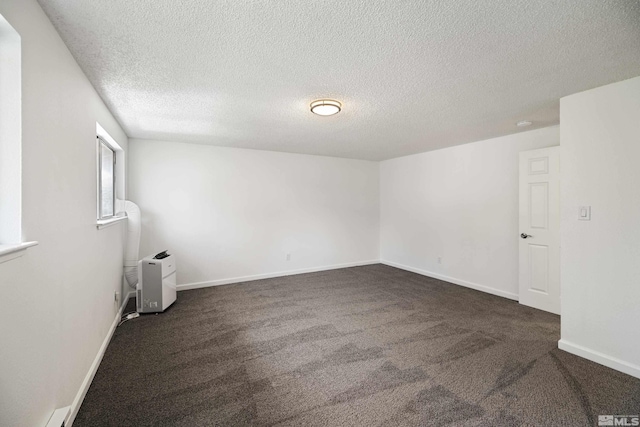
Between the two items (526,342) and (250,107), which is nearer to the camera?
(526,342)

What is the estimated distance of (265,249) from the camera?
16.5 feet

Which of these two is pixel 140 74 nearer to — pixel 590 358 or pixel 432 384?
pixel 432 384

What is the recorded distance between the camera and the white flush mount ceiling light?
2582 mm

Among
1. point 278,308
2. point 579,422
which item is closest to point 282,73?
point 278,308

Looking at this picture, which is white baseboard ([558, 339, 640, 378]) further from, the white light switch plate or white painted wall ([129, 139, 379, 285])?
white painted wall ([129, 139, 379, 285])

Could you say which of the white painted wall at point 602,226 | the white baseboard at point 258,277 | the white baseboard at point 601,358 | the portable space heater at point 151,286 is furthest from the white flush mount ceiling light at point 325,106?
the white baseboard at point 258,277

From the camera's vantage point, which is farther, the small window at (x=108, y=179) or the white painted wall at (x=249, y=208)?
the white painted wall at (x=249, y=208)

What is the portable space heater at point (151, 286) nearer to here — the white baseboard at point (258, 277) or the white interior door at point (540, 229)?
the white baseboard at point (258, 277)

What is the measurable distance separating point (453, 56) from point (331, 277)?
399cm

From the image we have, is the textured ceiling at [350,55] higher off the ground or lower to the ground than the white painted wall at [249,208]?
higher

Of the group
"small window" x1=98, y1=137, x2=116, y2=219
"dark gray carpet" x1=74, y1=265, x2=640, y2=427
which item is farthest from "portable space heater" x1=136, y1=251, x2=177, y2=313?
"small window" x1=98, y1=137, x2=116, y2=219

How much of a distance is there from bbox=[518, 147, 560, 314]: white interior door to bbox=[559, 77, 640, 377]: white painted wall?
1.04 m

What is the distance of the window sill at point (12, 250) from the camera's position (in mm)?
997

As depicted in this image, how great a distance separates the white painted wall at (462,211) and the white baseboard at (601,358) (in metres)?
1.43
